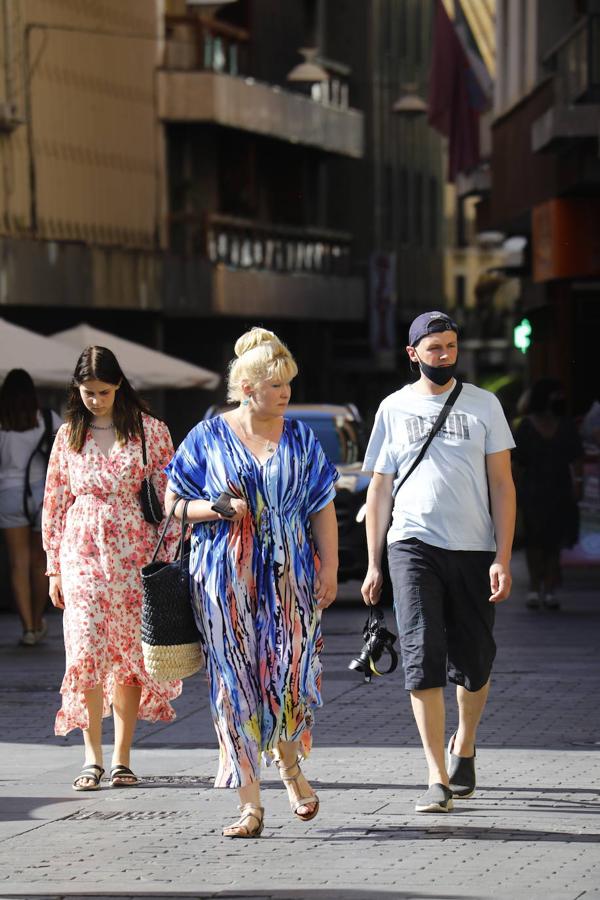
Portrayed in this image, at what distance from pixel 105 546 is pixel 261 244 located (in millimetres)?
39163

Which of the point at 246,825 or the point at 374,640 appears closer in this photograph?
the point at 246,825

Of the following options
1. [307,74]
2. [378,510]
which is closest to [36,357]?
[378,510]

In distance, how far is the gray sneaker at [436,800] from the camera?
29.0ft

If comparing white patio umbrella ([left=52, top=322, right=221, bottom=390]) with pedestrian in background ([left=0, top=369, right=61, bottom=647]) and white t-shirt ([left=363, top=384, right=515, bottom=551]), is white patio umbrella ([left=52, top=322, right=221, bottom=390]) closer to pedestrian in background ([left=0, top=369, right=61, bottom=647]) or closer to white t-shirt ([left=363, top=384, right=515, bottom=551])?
pedestrian in background ([left=0, top=369, right=61, bottom=647])

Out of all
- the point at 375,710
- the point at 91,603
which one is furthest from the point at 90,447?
the point at 375,710

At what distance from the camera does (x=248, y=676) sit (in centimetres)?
846

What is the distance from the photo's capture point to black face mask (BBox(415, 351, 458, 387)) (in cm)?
904

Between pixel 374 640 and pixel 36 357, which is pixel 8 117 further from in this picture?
pixel 374 640

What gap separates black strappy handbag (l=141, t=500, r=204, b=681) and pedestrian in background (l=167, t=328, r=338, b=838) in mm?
52

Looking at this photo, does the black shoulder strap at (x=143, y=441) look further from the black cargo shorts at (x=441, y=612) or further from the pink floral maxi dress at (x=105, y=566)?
the black cargo shorts at (x=441, y=612)

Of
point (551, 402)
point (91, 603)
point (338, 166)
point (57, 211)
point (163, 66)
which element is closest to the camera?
point (91, 603)

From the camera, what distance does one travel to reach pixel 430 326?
358 inches

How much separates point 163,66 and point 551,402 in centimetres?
2663

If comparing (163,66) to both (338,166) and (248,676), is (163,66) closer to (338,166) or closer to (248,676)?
(338,166)
